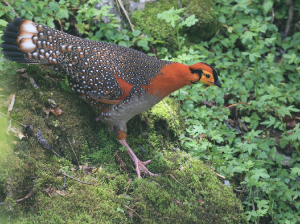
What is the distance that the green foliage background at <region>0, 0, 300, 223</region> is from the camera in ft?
13.2

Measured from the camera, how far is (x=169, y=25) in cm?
536

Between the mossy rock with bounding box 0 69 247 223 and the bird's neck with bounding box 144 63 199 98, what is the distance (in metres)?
0.74

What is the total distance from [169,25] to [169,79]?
2.17 m

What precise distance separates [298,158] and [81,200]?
348 cm

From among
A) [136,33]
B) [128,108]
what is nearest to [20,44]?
[128,108]

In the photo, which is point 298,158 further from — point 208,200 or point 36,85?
point 36,85

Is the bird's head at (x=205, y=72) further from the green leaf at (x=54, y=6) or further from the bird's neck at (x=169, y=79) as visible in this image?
the green leaf at (x=54, y=6)

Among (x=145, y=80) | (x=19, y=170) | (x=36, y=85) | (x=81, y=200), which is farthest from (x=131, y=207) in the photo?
(x=36, y=85)

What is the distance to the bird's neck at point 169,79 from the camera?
11.7 feet

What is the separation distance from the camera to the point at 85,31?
488 centimetres

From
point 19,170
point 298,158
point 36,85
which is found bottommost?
point 298,158

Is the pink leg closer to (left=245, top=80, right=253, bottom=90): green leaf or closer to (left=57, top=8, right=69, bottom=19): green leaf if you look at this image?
(left=57, top=8, right=69, bottom=19): green leaf

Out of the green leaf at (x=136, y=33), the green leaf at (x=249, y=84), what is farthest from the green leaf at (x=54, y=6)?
the green leaf at (x=249, y=84)

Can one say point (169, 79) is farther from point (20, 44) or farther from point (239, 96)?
point (239, 96)
